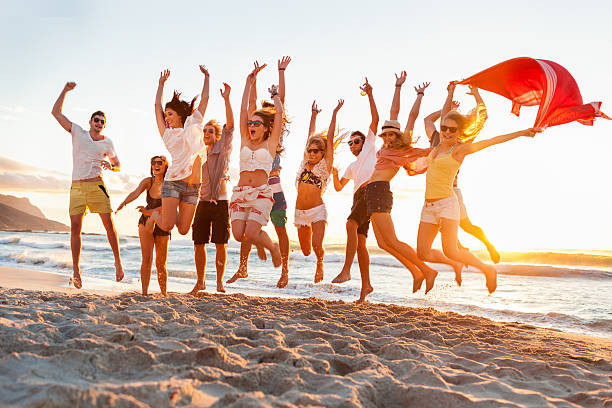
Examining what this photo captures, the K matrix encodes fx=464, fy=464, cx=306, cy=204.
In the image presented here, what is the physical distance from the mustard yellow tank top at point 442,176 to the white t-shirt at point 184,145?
297 centimetres

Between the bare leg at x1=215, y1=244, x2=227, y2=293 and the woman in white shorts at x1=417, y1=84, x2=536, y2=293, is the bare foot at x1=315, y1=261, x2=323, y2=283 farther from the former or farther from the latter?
the woman in white shorts at x1=417, y1=84, x2=536, y2=293

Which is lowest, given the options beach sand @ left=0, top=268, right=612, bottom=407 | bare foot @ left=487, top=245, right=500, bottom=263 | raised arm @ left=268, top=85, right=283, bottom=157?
beach sand @ left=0, top=268, right=612, bottom=407

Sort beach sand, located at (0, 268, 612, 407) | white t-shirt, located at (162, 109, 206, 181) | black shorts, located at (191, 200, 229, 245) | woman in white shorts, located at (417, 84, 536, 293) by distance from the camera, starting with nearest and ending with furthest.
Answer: beach sand, located at (0, 268, 612, 407) < woman in white shorts, located at (417, 84, 536, 293) < white t-shirt, located at (162, 109, 206, 181) < black shorts, located at (191, 200, 229, 245)

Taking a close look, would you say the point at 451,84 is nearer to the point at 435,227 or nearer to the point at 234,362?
the point at 435,227

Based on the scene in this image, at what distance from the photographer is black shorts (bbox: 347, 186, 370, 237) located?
652cm

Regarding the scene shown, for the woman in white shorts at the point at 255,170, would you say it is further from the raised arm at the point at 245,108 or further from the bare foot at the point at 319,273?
the bare foot at the point at 319,273

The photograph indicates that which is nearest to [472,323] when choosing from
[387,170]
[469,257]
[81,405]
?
[469,257]

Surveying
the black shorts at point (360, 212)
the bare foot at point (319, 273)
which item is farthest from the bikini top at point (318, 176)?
the bare foot at point (319, 273)

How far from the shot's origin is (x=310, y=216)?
280 inches

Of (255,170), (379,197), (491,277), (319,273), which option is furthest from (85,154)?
(491,277)

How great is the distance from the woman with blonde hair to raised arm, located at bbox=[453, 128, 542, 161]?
3.98 metres

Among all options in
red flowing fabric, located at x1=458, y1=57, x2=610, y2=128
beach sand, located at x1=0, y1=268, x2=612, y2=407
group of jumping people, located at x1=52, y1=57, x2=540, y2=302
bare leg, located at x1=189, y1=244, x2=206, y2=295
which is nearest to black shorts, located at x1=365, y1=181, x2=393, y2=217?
group of jumping people, located at x1=52, y1=57, x2=540, y2=302

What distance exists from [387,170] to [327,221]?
4.51 ft

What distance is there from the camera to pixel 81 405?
6.17ft
